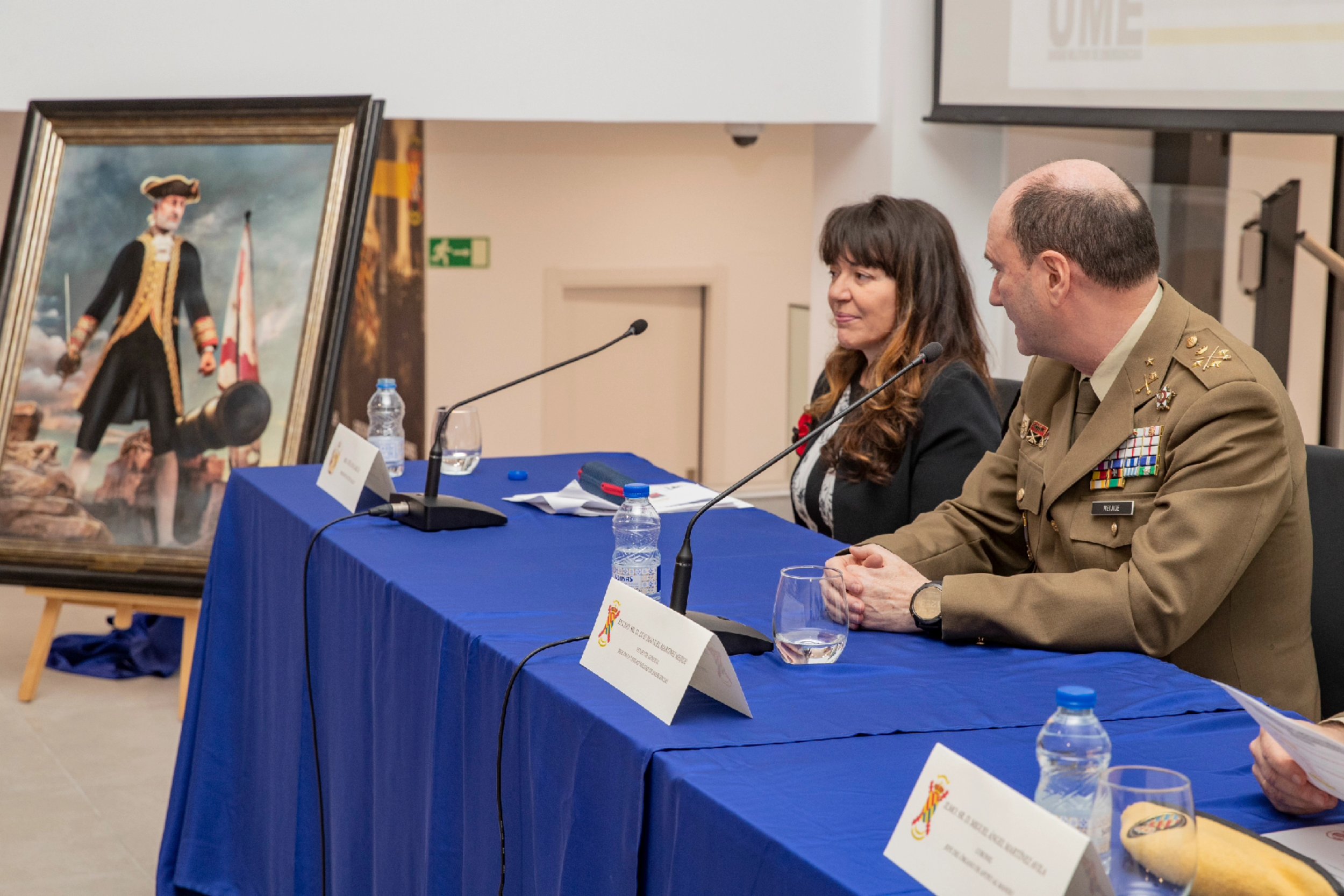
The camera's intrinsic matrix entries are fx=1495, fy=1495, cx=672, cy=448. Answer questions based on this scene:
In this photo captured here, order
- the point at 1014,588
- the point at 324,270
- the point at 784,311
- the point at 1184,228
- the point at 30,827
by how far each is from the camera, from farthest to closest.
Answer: the point at 784,311 < the point at 1184,228 < the point at 324,270 < the point at 30,827 < the point at 1014,588

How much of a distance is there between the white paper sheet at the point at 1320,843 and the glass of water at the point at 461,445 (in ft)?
6.74

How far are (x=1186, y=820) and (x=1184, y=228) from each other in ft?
14.9

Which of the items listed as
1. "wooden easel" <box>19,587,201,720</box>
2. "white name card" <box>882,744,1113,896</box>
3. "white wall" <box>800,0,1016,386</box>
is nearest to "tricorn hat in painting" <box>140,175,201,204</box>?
"wooden easel" <box>19,587,201,720</box>

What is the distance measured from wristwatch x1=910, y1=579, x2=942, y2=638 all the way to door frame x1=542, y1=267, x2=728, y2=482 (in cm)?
A: 580

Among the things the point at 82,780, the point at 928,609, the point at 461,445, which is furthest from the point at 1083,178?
the point at 82,780

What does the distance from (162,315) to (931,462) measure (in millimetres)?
2287

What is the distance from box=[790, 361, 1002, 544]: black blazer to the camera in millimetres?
2662

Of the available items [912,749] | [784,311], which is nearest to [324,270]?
[912,749]

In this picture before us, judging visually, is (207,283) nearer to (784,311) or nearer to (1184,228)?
(1184,228)

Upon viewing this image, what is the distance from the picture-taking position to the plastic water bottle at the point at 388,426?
119 inches

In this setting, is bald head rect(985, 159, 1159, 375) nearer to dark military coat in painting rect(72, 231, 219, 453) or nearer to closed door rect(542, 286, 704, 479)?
dark military coat in painting rect(72, 231, 219, 453)

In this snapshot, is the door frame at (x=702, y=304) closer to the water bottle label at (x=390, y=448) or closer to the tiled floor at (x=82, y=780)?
the tiled floor at (x=82, y=780)

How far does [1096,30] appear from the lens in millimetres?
3895

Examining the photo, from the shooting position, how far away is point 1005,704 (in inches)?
61.4
